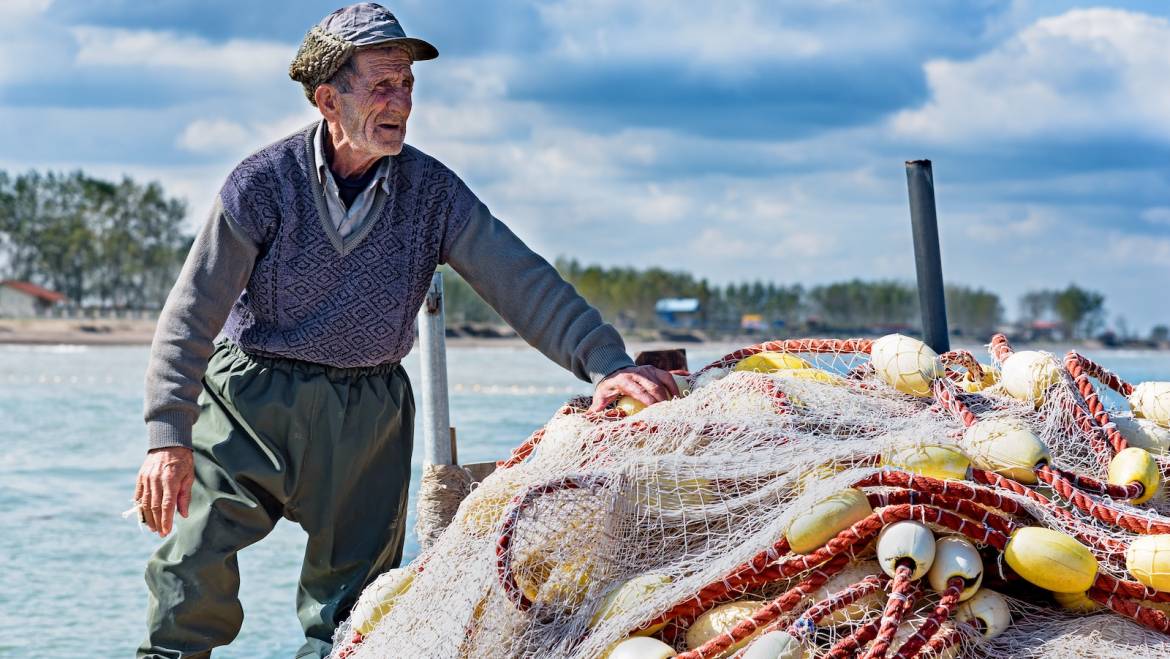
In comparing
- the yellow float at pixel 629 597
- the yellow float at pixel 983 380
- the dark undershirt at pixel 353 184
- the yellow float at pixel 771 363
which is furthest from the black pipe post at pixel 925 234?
the yellow float at pixel 629 597

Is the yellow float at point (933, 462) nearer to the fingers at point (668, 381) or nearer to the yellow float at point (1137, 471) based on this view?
the yellow float at point (1137, 471)

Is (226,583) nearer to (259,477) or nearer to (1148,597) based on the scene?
(259,477)

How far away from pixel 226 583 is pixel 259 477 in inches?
10.8

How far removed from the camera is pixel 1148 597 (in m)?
2.41

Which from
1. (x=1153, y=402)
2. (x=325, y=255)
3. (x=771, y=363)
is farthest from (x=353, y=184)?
(x=1153, y=402)

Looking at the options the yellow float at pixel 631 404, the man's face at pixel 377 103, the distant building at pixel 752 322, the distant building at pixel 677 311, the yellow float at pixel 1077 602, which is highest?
the man's face at pixel 377 103

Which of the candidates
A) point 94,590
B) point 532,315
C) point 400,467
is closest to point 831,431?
point 532,315

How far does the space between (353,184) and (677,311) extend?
88.8m

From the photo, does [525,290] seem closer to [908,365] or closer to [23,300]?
[908,365]

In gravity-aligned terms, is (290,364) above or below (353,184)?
below

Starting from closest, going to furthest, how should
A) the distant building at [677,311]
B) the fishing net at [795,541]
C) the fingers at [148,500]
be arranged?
the fishing net at [795,541] < the fingers at [148,500] < the distant building at [677,311]

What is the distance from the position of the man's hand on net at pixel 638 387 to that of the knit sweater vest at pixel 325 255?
63cm

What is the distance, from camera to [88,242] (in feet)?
266

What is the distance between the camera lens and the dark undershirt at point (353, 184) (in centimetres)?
326
